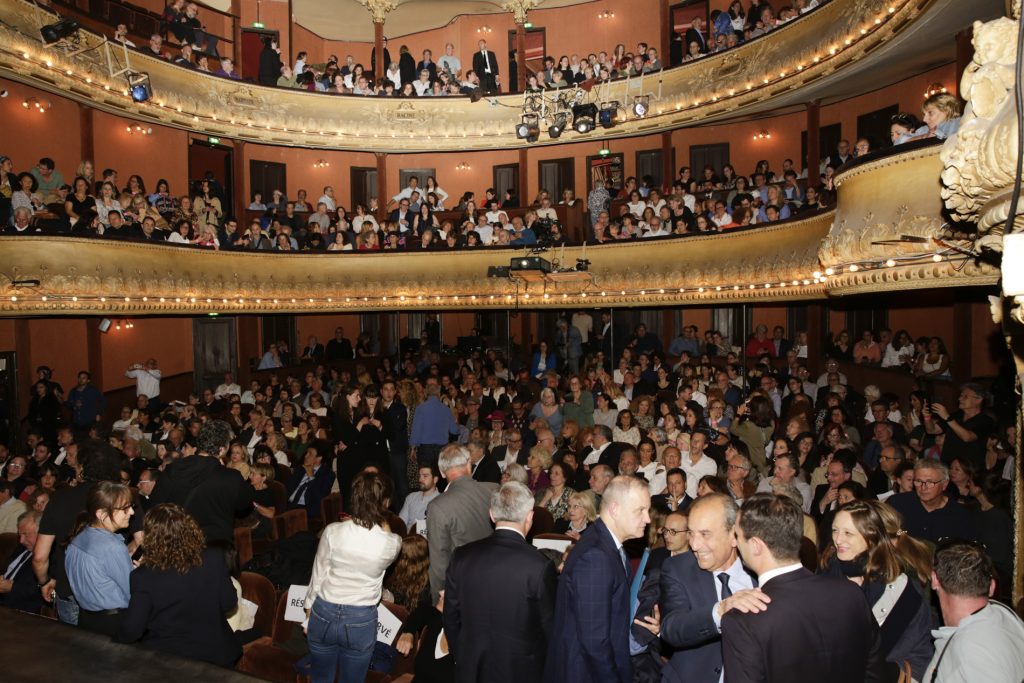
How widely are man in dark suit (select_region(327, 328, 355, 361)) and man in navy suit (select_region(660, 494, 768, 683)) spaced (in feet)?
52.1

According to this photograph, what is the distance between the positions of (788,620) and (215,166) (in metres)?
19.3

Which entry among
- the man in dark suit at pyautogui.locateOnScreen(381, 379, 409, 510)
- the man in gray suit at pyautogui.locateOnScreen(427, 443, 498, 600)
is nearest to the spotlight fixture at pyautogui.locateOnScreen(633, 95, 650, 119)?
the man in dark suit at pyautogui.locateOnScreen(381, 379, 409, 510)

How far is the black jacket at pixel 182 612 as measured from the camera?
369 centimetres

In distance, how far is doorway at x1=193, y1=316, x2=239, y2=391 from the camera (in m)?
18.2

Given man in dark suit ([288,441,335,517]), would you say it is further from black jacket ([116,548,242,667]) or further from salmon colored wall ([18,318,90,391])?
salmon colored wall ([18,318,90,391])

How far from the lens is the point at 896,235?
737cm

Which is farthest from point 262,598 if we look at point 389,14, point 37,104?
point 389,14

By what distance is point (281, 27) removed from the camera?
2073 centimetres

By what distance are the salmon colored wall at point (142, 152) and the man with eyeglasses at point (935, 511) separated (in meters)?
16.0

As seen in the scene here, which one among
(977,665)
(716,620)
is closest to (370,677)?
(716,620)

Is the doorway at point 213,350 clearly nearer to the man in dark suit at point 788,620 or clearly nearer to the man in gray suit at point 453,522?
the man in gray suit at point 453,522

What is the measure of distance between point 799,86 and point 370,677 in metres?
12.2

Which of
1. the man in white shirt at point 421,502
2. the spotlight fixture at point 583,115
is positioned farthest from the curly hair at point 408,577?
the spotlight fixture at point 583,115

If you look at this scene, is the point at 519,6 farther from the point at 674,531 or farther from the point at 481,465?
the point at 674,531
